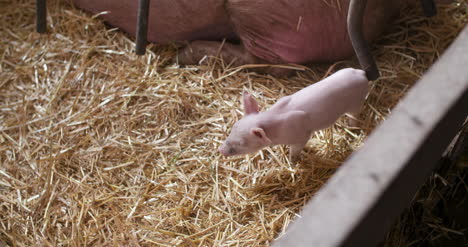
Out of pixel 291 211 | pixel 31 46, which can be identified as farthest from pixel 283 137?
pixel 31 46

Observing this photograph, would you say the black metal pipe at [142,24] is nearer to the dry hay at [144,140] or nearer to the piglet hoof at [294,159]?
the dry hay at [144,140]

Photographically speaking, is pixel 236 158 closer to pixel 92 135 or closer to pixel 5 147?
pixel 92 135

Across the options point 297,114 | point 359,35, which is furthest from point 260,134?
point 359,35

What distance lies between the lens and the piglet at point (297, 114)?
6.08 feet

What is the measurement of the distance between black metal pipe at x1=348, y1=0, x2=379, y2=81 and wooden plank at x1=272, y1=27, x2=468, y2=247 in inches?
30.7

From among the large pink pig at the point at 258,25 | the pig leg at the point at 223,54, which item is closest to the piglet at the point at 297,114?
the large pink pig at the point at 258,25

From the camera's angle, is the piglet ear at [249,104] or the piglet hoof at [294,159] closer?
the piglet ear at [249,104]

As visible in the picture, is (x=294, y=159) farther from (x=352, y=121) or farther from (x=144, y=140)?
(x=144, y=140)

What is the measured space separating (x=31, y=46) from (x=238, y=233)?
1.66 metres

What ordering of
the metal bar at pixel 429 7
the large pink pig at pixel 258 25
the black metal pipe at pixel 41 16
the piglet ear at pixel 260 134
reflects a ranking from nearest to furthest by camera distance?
the piglet ear at pixel 260 134 → the large pink pig at pixel 258 25 → the metal bar at pixel 429 7 → the black metal pipe at pixel 41 16

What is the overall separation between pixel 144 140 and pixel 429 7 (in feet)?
4.90

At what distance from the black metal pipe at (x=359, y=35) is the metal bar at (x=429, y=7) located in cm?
63

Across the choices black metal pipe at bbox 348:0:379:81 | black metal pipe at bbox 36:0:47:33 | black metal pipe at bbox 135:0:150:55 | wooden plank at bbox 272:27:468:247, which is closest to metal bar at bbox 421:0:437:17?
black metal pipe at bbox 348:0:379:81

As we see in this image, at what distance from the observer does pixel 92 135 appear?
91.4 inches
